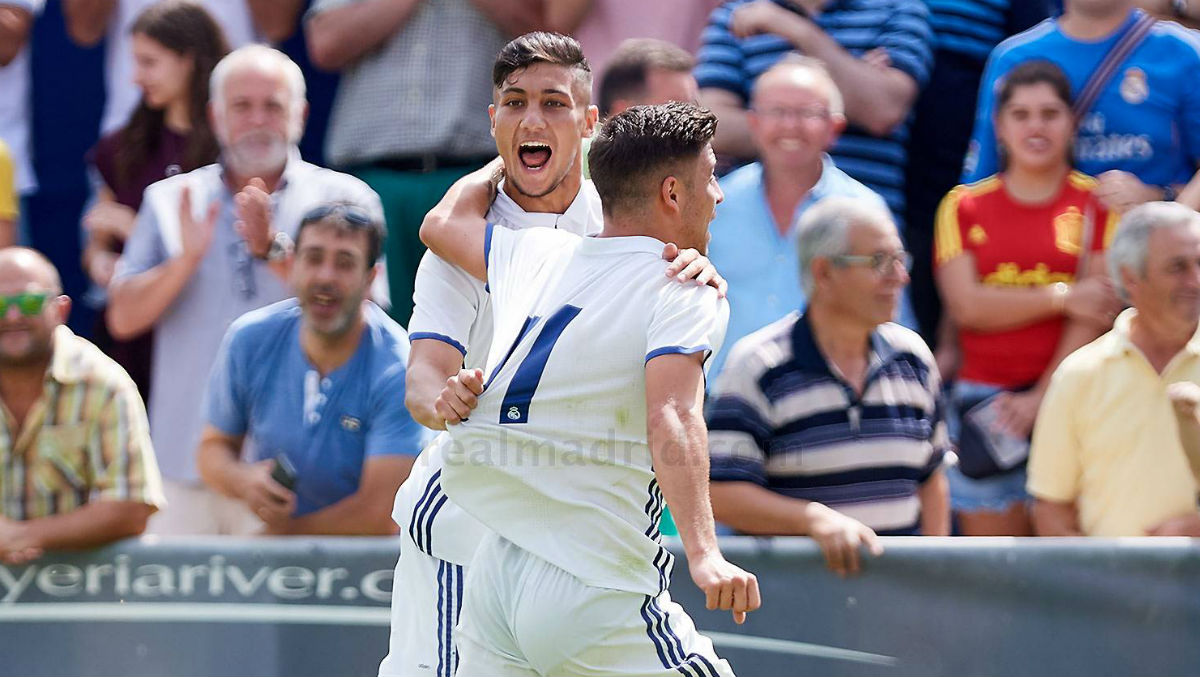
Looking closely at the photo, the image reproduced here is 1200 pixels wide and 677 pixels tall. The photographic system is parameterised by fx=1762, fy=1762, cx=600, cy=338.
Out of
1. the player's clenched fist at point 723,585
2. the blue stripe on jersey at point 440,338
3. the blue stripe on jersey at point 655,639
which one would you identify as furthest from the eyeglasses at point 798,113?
the player's clenched fist at point 723,585

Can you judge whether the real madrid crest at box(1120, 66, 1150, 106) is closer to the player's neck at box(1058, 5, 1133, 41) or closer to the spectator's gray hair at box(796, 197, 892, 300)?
the player's neck at box(1058, 5, 1133, 41)

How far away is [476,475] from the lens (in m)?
3.64

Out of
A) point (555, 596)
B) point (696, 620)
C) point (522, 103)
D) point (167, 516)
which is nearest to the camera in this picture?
point (555, 596)

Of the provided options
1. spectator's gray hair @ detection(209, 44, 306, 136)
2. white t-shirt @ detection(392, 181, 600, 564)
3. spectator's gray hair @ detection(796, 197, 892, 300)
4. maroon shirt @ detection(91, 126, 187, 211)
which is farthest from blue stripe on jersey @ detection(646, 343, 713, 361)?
maroon shirt @ detection(91, 126, 187, 211)

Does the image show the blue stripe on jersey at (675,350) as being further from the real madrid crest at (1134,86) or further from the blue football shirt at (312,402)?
the real madrid crest at (1134,86)

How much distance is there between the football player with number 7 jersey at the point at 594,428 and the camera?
3.50 m

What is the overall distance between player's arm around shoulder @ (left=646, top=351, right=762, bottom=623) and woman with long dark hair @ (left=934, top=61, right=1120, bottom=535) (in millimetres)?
2690

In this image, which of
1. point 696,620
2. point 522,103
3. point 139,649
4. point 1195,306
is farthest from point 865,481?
point 139,649

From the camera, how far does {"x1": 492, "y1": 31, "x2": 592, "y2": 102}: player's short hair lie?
13.1ft

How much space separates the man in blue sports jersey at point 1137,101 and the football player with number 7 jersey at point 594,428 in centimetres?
297

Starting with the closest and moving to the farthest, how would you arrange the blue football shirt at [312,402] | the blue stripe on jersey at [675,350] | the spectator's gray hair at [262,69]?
1. the blue stripe on jersey at [675,350]
2. the blue football shirt at [312,402]
3. the spectator's gray hair at [262,69]

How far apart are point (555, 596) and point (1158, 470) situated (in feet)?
8.07

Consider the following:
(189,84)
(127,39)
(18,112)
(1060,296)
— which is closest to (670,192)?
(1060,296)

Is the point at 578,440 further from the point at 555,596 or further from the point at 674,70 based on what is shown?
the point at 674,70
